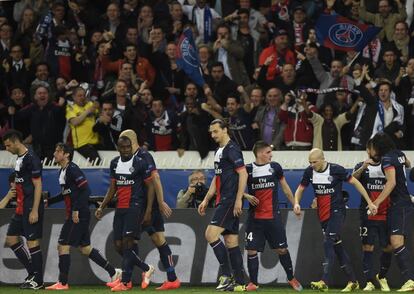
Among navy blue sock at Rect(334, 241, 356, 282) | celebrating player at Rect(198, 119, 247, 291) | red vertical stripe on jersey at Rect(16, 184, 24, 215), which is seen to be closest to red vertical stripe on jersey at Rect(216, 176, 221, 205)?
celebrating player at Rect(198, 119, 247, 291)

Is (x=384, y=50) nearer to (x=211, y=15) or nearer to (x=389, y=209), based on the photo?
(x=211, y=15)

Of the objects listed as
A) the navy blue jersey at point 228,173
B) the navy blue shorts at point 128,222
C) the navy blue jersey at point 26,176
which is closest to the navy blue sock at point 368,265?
the navy blue jersey at point 228,173

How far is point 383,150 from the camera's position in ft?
53.1

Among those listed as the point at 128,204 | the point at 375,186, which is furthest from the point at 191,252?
the point at 375,186

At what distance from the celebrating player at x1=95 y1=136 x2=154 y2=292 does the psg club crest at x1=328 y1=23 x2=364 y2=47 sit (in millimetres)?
5791

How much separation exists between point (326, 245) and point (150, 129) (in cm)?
545

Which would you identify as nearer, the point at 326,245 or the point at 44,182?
the point at 326,245

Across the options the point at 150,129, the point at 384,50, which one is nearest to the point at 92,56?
the point at 150,129

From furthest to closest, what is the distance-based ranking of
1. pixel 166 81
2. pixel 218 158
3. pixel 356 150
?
pixel 166 81
pixel 356 150
pixel 218 158

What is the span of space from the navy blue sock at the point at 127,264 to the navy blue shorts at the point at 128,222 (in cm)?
22

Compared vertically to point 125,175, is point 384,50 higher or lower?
higher

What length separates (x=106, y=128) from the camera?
2045cm

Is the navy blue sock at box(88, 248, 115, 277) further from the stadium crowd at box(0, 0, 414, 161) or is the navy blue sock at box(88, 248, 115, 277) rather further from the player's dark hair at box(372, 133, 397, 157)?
the player's dark hair at box(372, 133, 397, 157)

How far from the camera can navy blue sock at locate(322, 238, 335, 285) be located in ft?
52.4
